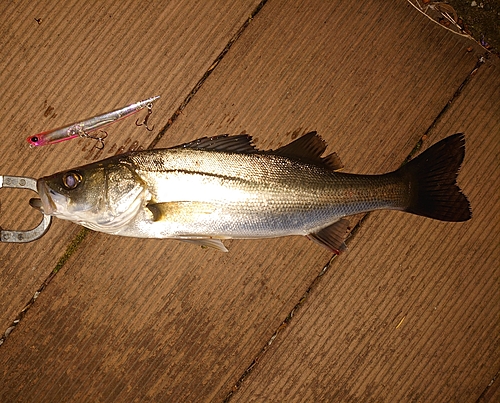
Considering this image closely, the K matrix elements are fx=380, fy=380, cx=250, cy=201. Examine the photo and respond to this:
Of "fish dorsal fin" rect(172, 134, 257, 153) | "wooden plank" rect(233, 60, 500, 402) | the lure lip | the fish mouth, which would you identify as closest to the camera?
the fish mouth

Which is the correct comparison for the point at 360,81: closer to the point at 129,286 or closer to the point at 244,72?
the point at 244,72

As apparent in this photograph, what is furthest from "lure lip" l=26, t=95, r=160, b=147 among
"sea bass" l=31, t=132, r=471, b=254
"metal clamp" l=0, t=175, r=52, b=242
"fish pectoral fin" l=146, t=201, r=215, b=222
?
"fish pectoral fin" l=146, t=201, r=215, b=222

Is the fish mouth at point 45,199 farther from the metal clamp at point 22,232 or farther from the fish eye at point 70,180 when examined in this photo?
the metal clamp at point 22,232

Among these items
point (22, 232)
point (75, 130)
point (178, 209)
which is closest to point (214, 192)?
point (178, 209)

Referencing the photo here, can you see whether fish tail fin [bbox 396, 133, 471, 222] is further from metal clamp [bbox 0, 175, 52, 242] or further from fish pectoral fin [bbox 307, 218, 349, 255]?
metal clamp [bbox 0, 175, 52, 242]

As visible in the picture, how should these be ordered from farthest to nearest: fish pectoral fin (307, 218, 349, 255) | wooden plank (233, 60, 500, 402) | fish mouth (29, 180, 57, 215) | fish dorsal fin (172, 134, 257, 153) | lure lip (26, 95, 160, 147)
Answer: wooden plank (233, 60, 500, 402) < lure lip (26, 95, 160, 147) < fish pectoral fin (307, 218, 349, 255) < fish dorsal fin (172, 134, 257, 153) < fish mouth (29, 180, 57, 215)

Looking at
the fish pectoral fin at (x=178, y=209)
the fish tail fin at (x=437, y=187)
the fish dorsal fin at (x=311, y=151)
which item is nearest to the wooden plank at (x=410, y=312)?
the fish tail fin at (x=437, y=187)

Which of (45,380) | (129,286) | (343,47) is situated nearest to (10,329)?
(45,380)
